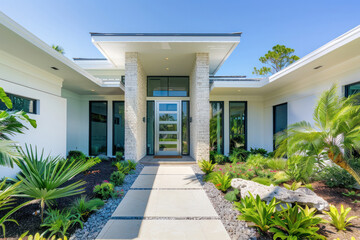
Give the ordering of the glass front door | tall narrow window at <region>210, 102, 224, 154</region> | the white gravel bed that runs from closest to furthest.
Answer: the white gravel bed
the glass front door
tall narrow window at <region>210, 102, 224, 154</region>

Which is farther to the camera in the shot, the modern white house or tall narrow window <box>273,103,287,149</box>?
tall narrow window <box>273,103,287,149</box>

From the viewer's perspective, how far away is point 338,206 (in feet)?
10.8

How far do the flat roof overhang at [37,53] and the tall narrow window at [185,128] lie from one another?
13.4 ft

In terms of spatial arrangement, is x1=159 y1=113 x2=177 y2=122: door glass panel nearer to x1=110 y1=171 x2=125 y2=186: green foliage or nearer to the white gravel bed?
x1=110 y1=171 x2=125 y2=186: green foliage

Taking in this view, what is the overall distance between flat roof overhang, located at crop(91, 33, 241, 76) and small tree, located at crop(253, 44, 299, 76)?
15327 millimetres

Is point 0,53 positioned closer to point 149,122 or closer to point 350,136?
point 149,122

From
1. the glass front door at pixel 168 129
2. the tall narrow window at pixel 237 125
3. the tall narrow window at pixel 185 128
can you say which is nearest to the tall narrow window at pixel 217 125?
the tall narrow window at pixel 237 125

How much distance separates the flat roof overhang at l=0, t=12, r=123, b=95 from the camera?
3.47m

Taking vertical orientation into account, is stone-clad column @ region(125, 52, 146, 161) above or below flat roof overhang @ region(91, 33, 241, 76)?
below

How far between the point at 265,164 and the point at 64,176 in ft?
19.9

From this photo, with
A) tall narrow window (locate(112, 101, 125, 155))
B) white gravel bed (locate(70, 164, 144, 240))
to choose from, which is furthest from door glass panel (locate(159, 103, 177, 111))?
white gravel bed (locate(70, 164, 144, 240))

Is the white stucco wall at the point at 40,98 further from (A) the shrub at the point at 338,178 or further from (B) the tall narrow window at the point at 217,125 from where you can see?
(A) the shrub at the point at 338,178

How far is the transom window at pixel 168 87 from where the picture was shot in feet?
28.9

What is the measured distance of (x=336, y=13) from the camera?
7789 millimetres
